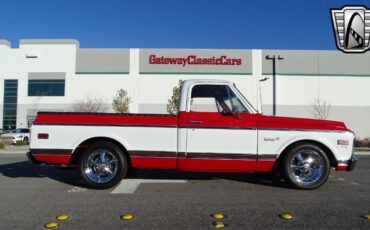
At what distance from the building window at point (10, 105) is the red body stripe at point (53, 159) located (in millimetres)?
42646

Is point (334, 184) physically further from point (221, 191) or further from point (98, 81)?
point (98, 81)

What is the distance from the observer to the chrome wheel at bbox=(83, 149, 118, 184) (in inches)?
260

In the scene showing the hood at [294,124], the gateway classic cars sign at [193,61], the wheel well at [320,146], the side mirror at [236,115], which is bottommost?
the wheel well at [320,146]

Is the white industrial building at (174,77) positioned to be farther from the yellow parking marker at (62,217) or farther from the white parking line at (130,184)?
the yellow parking marker at (62,217)

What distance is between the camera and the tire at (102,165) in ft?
21.5

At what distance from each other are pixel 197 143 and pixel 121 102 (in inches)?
1430

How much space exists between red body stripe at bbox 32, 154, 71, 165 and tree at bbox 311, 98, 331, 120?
1607 inches

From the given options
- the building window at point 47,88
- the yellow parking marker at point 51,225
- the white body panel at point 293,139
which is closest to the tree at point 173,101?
the building window at point 47,88

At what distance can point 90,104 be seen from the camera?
4312 cm

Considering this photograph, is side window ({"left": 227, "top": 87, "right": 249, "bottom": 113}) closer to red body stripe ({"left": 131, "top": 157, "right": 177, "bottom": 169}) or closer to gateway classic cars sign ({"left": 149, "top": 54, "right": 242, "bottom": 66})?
red body stripe ({"left": 131, "top": 157, "right": 177, "bottom": 169})

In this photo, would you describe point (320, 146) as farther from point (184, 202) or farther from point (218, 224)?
point (218, 224)

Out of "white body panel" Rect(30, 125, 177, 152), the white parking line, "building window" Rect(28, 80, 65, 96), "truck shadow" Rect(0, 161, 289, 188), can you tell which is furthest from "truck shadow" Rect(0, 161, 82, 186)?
"building window" Rect(28, 80, 65, 96)

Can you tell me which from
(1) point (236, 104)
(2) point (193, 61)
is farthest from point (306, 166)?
(2) point (193, 61)

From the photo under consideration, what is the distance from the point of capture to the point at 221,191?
6.38m
